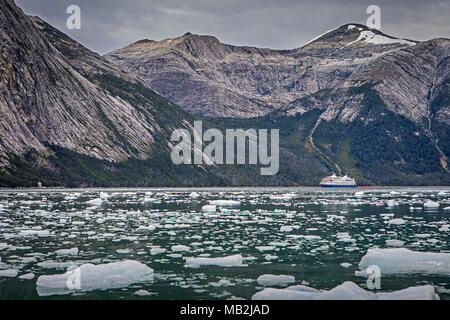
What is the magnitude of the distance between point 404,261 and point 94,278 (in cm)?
1522

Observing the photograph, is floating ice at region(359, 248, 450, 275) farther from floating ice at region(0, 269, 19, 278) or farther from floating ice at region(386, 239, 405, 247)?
floating ice at region(0, 269, 19, 278)

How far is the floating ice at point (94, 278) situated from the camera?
58.5ft

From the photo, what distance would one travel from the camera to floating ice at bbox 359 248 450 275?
71.2 ft

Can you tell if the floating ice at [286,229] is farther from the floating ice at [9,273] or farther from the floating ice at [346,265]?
the floating ice at [9,273]

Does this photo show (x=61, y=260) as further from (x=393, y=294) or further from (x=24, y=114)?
(x=24, y=114)

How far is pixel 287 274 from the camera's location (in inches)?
808

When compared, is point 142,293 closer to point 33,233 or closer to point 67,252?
point 67,252

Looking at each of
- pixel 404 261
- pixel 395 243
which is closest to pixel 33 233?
pixel 404 261

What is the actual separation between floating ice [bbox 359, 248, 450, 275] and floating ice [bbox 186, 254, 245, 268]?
20.3 feet

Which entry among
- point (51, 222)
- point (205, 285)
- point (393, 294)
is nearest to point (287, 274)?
point (205, 285)

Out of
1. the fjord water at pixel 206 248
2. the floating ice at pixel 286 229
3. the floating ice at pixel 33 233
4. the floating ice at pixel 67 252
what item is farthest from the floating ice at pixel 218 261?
the floating ice at pixel 33 233

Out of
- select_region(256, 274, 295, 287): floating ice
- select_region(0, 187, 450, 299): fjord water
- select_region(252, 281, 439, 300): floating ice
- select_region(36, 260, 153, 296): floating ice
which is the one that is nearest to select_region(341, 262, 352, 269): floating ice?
select_region(0, 187, 450, 299): fjord water

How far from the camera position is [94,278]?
19000 millimetres
